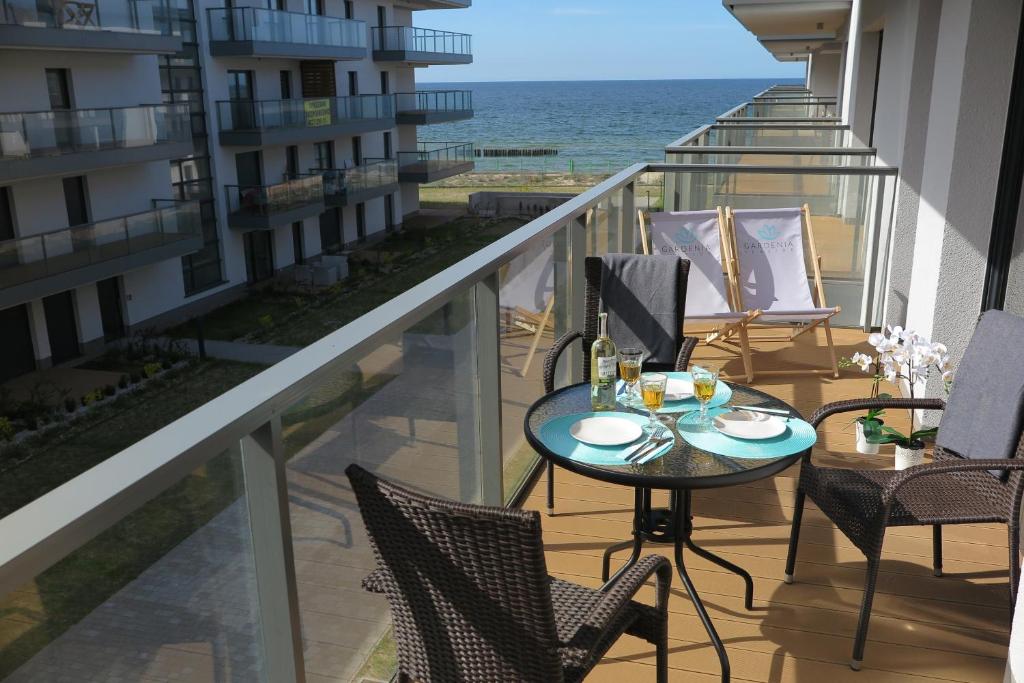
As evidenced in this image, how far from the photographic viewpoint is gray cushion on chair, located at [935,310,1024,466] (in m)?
2.67

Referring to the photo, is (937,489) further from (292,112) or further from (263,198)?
(292,112)

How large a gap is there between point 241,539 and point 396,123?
3358 cm

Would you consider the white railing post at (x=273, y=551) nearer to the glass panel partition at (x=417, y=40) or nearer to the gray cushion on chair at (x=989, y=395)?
the gray cushion on chair at (x=989, y=395)

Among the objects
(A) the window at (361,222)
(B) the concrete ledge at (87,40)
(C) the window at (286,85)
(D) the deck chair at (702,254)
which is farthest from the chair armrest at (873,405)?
(A) the window at (361,222)

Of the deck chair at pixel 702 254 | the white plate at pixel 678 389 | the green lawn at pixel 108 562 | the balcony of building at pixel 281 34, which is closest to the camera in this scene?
the green lawn at pixel 108 562

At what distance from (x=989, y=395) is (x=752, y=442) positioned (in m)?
0.84

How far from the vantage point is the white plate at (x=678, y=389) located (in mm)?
2914

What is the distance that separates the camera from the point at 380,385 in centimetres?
216

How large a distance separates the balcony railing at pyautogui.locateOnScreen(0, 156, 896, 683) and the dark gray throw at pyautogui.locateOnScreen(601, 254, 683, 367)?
1.18 feet

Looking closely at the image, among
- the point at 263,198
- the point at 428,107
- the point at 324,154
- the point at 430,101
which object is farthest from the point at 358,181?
the point at 430,101

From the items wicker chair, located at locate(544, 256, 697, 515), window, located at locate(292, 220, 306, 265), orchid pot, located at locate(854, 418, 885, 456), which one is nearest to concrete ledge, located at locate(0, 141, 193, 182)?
window, located at locate(292, 220, 306, 265)

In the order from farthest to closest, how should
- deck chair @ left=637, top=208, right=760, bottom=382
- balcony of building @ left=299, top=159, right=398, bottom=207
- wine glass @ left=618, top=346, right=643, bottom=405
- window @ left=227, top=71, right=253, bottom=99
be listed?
balcony of building @ left=299, top=159, right=398, bottom=207 → window @ left=227, top=71, right=253, bottom=99 → deck chair @ left=637, top=208, right=760, bottom=382 → wine glass @ left=618, top=346, right=643, bottom=405

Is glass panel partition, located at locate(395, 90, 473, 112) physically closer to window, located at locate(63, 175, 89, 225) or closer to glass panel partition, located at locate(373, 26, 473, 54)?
glass panel partition, located at locate(373, 26, 473, 54)

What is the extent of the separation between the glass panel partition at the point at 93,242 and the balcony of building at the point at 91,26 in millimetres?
3615
